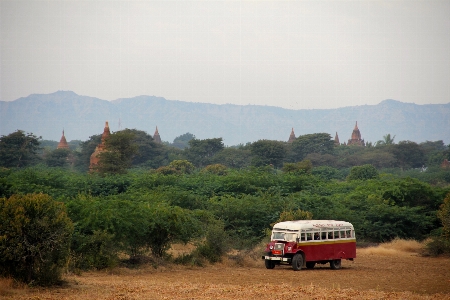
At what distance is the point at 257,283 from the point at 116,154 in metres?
49.6

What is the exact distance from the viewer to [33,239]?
17031 millimetres

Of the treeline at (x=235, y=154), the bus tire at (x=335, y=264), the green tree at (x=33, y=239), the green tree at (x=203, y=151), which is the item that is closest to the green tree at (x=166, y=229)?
the bus tire at (x=335, y=264)

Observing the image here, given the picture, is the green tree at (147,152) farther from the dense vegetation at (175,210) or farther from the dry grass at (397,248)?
the dry grass at (397,248)

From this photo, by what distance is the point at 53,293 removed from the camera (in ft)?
53.3

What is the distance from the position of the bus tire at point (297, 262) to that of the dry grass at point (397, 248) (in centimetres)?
908

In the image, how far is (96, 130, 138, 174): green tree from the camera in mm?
66312

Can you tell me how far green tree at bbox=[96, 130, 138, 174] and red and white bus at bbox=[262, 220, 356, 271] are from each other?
4318cm

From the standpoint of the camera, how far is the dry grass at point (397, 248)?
1240 inches

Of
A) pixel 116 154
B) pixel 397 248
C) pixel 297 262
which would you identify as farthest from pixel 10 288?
pixel 116 154

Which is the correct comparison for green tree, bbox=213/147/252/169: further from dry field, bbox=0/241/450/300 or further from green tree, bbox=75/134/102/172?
dry field, bbox=0/241/450/300

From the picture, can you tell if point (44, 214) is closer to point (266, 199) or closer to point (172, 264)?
point (172, 264)

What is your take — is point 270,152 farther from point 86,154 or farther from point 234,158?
point 86,154

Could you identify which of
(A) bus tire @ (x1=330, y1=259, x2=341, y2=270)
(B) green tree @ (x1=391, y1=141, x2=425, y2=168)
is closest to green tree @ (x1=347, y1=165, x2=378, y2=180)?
(B) green tree @ (x1=391, y1=141, x2=425, y2=168)

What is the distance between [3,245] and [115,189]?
26.8 meters
